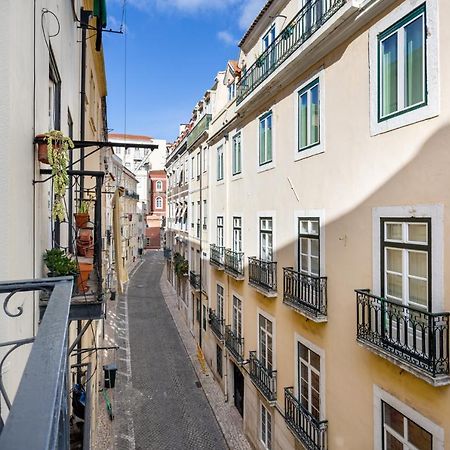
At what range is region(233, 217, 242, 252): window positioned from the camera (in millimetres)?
14188

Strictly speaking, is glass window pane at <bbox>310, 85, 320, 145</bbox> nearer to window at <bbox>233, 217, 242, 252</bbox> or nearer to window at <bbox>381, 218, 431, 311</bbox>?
window at <bbox>381, 218, 431, 311</bbox>

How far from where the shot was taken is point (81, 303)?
517 cm

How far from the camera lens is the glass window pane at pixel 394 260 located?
6.25 meters

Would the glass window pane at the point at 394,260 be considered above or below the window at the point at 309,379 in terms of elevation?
above

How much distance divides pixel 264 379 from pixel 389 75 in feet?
28.8

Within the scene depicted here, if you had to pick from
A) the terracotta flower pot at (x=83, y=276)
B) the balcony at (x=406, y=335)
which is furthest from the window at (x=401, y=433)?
the terracotta flower pot at (x=83, y=276)

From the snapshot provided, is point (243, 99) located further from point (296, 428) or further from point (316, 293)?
point (296, 428)

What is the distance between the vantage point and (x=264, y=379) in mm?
11172

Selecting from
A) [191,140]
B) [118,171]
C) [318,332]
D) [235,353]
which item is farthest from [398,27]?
[118,171]

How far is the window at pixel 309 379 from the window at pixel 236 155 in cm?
750

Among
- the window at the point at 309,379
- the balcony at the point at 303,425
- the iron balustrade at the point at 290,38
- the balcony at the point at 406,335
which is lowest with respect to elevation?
the balcony at the point at 303,425

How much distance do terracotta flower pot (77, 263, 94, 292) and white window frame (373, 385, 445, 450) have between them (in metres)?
5.28

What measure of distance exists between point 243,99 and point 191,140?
439 inches

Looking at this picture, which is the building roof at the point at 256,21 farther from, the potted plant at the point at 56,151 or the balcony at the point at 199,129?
the potted plant at the point at 56,151
